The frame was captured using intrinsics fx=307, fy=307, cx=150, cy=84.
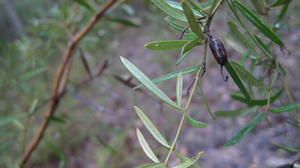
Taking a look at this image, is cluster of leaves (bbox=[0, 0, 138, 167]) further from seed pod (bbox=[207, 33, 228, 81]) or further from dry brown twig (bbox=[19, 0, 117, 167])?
seed pod (bbox=[207, 33, 228, 81])

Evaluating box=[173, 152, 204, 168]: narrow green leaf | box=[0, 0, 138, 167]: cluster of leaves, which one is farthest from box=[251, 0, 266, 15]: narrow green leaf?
box=[0, 0, 138, 167]: cluster of leaves

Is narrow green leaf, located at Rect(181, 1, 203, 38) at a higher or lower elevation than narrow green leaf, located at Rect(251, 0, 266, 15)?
higher

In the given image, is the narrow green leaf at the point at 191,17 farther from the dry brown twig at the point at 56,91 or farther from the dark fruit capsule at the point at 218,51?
the dry brown twig at the point at 56,91

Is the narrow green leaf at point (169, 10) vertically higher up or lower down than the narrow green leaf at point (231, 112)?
higher up

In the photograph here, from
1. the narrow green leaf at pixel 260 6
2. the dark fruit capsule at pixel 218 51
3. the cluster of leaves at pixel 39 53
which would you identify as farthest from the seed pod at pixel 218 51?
the cluster of leaves at pixel 39 53

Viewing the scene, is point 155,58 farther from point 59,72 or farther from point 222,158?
point 59,72

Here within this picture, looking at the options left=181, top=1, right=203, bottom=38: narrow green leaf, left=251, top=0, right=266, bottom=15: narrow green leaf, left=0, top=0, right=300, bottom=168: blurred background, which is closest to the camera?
left=181, top=1, right=203, bottom=38: narrow green leaf

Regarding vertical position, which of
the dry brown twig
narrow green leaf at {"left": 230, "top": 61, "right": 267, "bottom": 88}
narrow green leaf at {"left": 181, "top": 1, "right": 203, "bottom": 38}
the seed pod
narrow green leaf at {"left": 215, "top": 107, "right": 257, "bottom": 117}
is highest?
narrow green leaf at {"left": 181, "top": 1, "right": 203, "bottom": 38}

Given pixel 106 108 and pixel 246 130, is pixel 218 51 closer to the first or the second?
pixel 246 130

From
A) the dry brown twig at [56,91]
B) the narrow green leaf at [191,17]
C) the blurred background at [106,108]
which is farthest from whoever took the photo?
the blurred background at [106,108]
